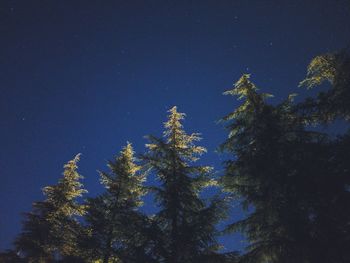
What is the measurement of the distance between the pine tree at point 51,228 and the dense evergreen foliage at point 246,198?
0.08m

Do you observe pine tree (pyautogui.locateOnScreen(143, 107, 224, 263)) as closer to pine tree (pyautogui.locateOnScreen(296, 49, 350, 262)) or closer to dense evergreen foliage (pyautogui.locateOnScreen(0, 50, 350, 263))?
dense evergreen foliage (pyautogui.locateOnScreen(0, 50, 350, 263))

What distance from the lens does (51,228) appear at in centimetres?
2056

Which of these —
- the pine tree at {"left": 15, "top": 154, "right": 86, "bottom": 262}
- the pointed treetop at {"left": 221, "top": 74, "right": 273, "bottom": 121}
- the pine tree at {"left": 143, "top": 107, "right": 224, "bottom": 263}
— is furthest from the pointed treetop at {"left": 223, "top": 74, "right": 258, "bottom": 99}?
the pine tree at {"left": 15, "top": 154, "right": 86, "bottom": 262}

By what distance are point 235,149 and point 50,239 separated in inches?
569

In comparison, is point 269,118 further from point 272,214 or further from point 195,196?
point 195,196

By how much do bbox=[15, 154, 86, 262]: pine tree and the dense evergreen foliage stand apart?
75mm

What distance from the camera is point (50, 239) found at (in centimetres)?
2038

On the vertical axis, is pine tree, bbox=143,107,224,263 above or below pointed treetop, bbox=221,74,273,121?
below

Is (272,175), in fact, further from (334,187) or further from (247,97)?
(247,97)

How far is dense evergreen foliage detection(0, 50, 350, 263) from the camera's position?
10922 millimetres

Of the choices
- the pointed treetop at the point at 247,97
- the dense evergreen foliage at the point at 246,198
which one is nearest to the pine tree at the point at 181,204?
the dense evergreen foliage at the point at 246,198

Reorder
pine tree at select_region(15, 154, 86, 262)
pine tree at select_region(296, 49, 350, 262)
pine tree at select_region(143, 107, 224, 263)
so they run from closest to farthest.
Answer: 1. pine tree at select_region(296, 49, 350, 262)
2. pine tree at select_region(143, 107, 224, 263)
3. pine tree at select_region(15, 154, 86, 262)

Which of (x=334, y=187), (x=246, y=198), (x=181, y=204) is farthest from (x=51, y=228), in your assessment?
(x=334, y=187)

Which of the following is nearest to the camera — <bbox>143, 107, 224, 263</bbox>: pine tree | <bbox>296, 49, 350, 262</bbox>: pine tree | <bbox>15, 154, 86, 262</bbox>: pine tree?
<bbox>296, 49, 350, 262</bbox>: pine tree
